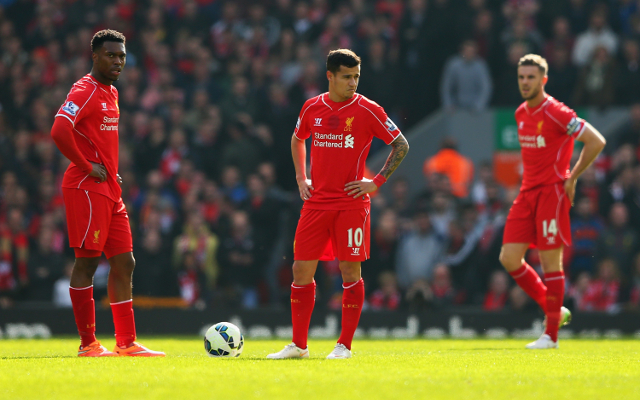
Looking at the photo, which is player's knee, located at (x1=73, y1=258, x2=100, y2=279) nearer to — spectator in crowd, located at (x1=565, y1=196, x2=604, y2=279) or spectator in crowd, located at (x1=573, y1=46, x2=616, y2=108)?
spectator in crowd, located at (x1=565, y1=196, x2=604, y2=279)

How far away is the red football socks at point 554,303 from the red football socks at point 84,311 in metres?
4.36

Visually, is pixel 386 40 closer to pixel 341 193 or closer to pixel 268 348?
pixel 268 348

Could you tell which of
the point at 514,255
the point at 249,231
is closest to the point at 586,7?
the point at 249,231

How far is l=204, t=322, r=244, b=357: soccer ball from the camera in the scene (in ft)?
24.9

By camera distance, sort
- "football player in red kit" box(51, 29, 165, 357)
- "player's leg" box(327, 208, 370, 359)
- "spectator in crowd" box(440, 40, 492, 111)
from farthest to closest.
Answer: "spectator in crowd" box(440, 40, 492, 111), "football player in red kit" box(51, 29, 165, 357), "player's leg" box(327, 208, 370, 359)

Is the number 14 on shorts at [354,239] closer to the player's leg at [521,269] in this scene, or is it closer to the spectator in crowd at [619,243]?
the player's leg at [521,269]

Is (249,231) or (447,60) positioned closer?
(249,231)

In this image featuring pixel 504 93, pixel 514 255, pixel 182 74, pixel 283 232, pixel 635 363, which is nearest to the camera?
pixel 635 363

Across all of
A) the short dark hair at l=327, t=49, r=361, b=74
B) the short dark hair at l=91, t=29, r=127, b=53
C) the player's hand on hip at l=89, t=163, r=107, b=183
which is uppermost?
the short dark hair at l=91, t=29, r=127, b=53

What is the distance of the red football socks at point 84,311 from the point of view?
25.5ft

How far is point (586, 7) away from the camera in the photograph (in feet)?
53.1

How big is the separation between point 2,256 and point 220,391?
9.33 m

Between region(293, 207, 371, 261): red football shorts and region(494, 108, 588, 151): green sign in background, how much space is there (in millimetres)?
7823

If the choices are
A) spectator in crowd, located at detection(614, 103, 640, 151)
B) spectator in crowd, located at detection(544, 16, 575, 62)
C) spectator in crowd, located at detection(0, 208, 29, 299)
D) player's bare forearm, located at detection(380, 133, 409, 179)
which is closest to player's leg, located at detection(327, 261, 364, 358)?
player's bare forearm, located at detection(380, 133, 409, 179)
